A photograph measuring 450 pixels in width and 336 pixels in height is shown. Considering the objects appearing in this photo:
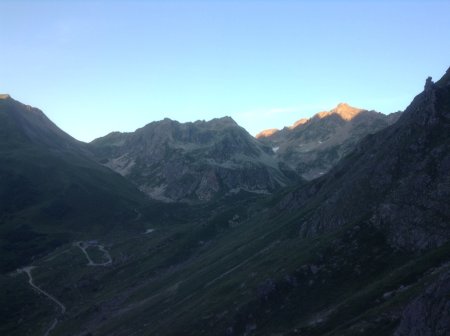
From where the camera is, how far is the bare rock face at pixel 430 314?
178 ft

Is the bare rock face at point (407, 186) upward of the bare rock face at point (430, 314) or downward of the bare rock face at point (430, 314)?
upward

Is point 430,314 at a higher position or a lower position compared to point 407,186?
lower

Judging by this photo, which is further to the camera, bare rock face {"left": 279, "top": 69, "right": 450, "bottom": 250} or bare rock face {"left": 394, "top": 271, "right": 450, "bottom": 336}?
bare rock face {"left": 279, "top": 69, "right": 450, "bottom": 250}

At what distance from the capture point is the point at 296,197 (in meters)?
199

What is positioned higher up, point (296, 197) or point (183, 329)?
point (296, 197)

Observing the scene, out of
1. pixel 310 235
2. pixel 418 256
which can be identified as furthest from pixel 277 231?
pixel 418 256

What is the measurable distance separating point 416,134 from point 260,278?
59880 millimetres

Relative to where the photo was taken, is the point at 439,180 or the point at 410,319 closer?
the point at 410,319

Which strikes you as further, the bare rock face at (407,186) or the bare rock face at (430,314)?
the bare rock face at (407,186)

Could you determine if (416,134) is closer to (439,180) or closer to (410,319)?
(439,180)

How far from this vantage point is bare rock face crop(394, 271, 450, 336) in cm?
5412

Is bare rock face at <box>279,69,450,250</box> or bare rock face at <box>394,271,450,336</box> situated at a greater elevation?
bare rock face at <box>279,69,450,250</box>

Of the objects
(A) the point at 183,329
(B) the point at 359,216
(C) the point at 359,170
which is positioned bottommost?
(A) the point at 183,329

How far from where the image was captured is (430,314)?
2211 inches
